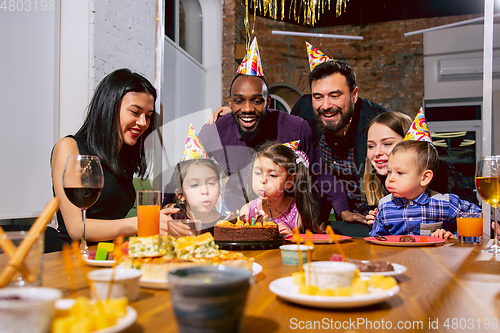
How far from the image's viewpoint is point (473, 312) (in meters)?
0.53

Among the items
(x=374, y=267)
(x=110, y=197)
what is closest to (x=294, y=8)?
(x=110, y=197)

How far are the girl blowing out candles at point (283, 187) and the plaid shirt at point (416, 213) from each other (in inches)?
16.6

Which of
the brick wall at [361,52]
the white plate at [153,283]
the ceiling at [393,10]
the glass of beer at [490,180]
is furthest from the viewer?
the ceiling at [393,10]

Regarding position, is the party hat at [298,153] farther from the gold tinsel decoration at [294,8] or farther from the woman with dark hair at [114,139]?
the woman with dark hair at [114,139]

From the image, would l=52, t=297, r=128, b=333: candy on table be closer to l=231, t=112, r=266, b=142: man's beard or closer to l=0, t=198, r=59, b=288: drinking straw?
l=0, t=198, r=59, b=288: drinking straw

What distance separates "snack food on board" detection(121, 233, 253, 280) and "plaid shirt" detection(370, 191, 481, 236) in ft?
4.71

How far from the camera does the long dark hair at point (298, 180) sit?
2209 mm

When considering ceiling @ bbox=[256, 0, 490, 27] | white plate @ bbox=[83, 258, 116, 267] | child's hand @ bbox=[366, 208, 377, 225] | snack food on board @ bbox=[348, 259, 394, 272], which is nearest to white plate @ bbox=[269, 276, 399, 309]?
snack food on board @ bbox=[348, 259, 394, 272]

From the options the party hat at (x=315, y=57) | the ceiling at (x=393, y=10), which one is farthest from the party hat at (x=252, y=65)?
the ceiling at (x=393, y=10)

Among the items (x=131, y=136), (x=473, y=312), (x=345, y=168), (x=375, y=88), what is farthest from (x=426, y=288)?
(x=375, y=88)

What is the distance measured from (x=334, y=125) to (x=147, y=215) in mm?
1575

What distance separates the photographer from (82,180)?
1006 mm

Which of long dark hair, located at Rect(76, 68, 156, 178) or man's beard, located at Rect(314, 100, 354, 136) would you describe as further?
man's beard, located at Rect(314, 100, 354, 136)

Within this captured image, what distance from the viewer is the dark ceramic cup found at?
35cm
